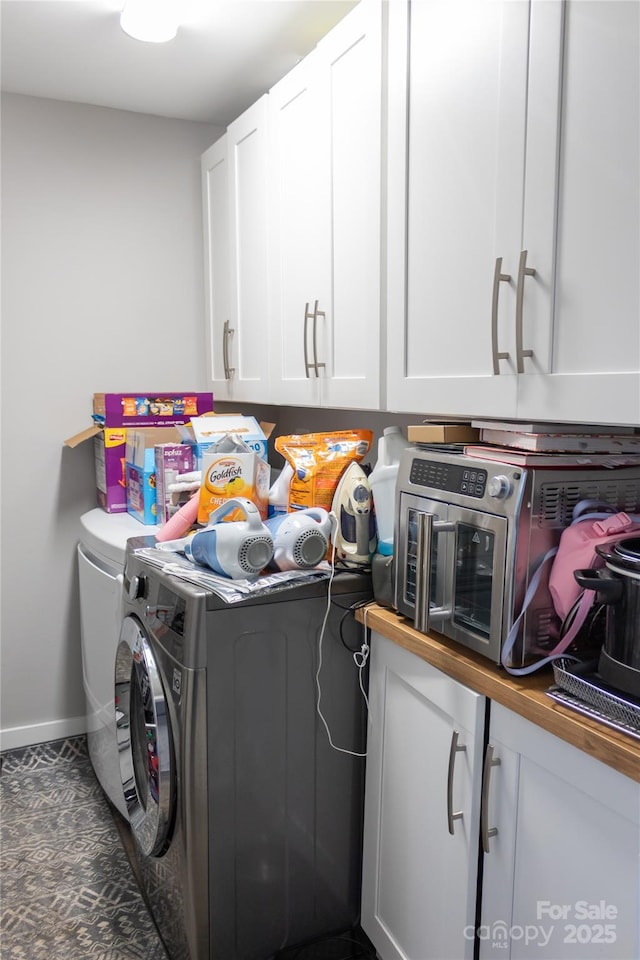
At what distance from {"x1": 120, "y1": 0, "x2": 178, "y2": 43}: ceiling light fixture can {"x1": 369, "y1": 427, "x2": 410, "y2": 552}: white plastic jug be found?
128 centimetres

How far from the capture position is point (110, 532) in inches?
89.5

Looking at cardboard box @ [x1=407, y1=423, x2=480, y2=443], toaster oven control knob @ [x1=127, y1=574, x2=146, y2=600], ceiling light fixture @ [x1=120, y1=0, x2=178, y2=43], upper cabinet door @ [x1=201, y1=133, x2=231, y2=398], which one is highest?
ceiling light fixture @ [x1=120, y1=0, x2=178, y2=43]

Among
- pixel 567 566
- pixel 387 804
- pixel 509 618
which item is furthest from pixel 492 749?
pixel 387 804

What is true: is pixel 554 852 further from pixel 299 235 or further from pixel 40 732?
pixel 40 732

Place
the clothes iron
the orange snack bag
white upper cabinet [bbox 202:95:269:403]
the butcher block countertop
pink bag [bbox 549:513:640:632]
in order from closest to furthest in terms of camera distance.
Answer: the butcher block countertop
pink bag [bbox 549:513:640:632]
the clothes iron
the orange snack bag
white upper cabinet [bbox 202:95:269:403]

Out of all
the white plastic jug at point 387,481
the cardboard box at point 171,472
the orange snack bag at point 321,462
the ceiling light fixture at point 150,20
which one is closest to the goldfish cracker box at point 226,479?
the orange snack bag at point 321,462

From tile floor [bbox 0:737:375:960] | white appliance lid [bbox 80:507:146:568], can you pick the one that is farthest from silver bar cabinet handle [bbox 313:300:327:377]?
tile floor [bbox 0:737:375:960]

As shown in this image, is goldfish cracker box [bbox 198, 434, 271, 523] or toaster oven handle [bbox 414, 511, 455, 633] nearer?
toaster oven handle [bbox 414, 511, 455, 633]

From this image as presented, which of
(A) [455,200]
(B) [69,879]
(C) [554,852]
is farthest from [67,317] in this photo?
(C) [554,852]

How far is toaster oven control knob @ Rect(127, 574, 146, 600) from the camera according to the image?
173cm

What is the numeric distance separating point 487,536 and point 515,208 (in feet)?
1.86

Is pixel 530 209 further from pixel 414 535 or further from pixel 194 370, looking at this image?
pixel 194 370

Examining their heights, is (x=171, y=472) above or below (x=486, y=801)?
above

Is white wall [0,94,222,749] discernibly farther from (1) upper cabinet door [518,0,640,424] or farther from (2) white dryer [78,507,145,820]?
(1) upper cabinet door [518,0,640,424]
